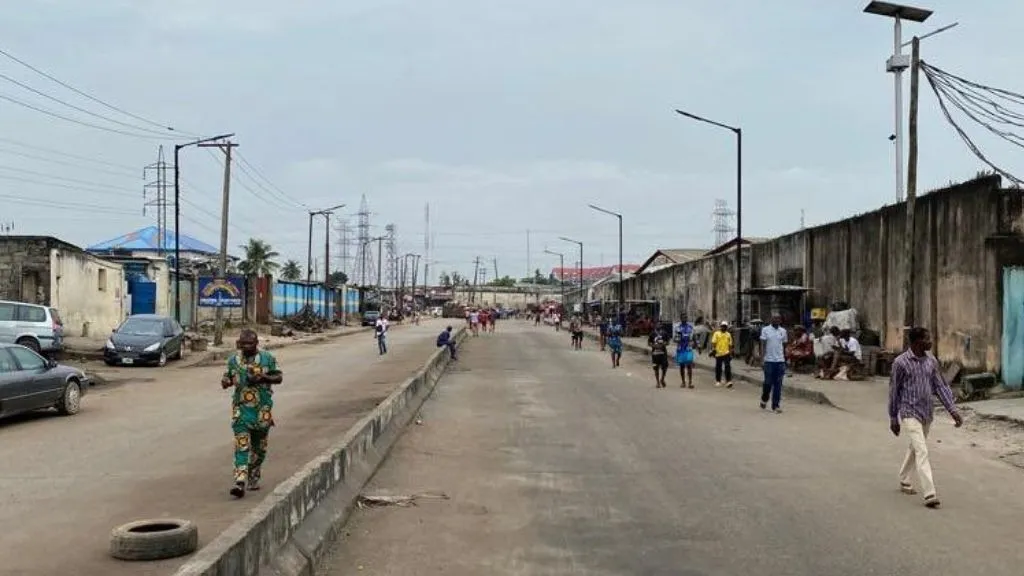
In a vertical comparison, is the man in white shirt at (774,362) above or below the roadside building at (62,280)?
below

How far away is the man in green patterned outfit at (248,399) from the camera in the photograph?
26.5 ft

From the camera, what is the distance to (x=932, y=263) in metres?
20.2

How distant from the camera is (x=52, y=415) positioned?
15.2m

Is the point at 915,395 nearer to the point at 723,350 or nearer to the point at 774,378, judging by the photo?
the point at 774,378

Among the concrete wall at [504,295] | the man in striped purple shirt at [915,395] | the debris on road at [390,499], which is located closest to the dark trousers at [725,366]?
the man in striped purple shirt at [915,395]

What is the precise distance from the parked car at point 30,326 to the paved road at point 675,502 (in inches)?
502

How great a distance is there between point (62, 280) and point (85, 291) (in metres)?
2.06

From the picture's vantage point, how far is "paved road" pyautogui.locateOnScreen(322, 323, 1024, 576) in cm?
651

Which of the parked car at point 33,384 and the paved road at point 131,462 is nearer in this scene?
the paved road at point 131,462

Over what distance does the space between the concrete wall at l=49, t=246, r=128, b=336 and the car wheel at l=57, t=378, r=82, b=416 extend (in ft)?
54.0

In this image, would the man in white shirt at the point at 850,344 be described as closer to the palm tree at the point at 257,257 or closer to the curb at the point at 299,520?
the curb at the point at 299,520

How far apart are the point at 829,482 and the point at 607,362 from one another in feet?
73.5

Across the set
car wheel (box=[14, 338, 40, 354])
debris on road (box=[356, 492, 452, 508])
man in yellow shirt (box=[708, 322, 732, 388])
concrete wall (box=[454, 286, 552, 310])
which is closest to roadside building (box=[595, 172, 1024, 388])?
man in yellow shirt (box=[708, 322, 732, 388])

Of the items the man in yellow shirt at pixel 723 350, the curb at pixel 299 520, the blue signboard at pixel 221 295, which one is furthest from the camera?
the blue signboard at pixel 221 295
